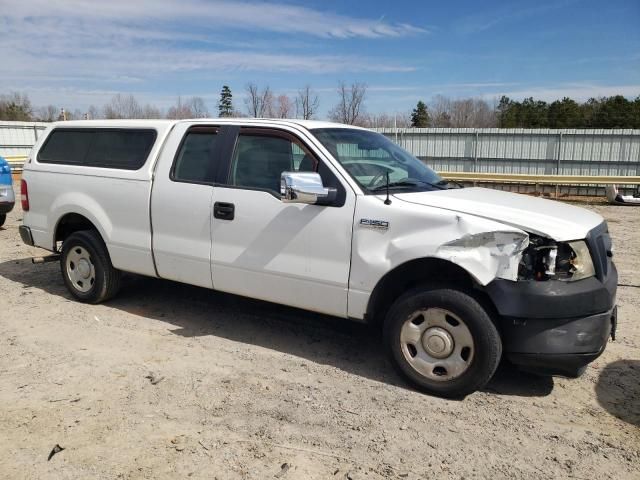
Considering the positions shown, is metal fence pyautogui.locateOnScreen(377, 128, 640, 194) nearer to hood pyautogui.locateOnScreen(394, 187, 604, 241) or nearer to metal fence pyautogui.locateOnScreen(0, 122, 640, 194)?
metal fence pyautogui.locateOnScreen(0, 122, 640, 194)

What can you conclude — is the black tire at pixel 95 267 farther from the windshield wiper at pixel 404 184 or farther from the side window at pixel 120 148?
the windshield wiper at pixel 404 184

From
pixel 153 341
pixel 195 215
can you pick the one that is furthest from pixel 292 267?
pixel 153 341

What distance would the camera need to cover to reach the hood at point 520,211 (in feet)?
11.4

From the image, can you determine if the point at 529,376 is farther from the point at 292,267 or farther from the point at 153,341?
the point at 153,341

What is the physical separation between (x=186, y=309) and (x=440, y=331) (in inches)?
120

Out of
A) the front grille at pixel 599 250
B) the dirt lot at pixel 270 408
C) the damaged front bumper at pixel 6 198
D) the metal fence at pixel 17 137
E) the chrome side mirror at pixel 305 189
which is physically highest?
the metal fence at pixel 17 137

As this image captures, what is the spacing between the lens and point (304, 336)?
496cm

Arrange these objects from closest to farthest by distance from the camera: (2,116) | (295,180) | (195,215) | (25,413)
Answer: (25,413)
(295,180)
(195,215)
(2,116)

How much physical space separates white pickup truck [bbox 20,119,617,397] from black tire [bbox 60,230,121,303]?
0.06ft

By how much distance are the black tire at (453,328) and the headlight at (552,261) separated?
40 centimetres

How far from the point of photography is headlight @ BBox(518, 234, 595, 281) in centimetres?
343

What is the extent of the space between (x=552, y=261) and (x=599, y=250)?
0.48m

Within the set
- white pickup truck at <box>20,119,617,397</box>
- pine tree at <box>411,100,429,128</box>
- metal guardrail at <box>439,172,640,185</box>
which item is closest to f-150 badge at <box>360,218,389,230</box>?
white pickup truck at <box>20,119,617,397</box>

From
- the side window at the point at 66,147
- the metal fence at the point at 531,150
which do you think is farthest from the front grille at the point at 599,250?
the metal fence at the point at 531,150
